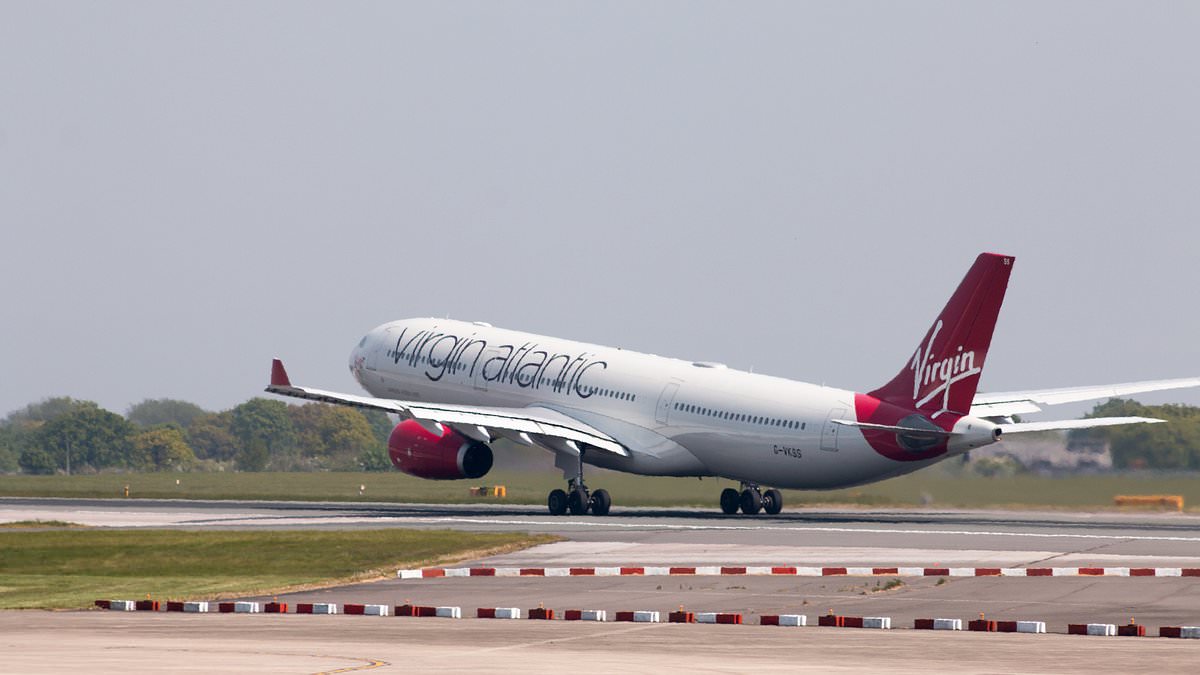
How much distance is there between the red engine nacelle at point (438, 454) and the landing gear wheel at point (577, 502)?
10.9 feet

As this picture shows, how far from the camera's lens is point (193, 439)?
14425 centimetres

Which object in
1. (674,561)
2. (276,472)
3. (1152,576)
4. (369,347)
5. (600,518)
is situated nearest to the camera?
(1152,576)

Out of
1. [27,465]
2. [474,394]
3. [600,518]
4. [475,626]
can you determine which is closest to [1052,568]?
[475,626]

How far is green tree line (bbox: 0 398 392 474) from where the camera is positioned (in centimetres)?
11462

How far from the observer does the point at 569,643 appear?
1051 inches

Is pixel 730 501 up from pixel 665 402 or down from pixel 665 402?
down

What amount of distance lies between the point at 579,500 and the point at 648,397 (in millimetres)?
4165

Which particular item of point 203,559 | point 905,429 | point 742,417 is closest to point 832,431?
point 905,429

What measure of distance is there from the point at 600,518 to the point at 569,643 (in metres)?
36.6

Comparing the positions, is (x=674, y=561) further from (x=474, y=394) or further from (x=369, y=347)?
(x=369, y=347)

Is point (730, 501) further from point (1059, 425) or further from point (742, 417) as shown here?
point (1059, 425)

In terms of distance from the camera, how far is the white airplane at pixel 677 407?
5591 cm

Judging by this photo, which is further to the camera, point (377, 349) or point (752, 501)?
point (377, 349)

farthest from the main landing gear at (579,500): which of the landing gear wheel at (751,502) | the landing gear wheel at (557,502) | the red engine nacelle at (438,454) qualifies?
the landing gear wheel at (751,502)
